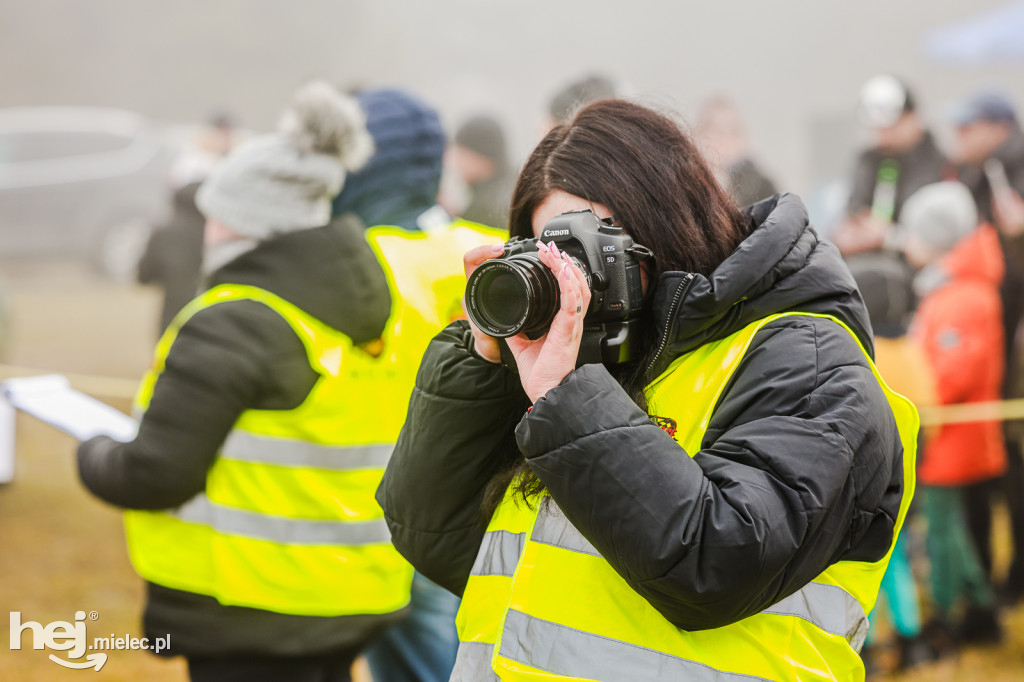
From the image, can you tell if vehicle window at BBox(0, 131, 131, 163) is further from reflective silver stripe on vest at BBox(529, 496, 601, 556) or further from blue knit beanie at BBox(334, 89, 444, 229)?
reflective silver stripe on vest at BBox(529, 496, 601, 556)

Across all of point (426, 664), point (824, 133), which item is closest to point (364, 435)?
point (426, 664)

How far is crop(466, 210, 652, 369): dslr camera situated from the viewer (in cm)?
109

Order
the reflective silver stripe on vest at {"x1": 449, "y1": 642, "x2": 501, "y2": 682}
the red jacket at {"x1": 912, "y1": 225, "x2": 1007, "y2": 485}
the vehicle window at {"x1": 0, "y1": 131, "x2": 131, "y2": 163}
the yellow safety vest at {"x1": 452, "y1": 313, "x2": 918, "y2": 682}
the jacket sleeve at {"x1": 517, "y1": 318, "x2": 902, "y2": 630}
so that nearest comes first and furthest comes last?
the jacket sleeve at {"x1": 517, "y1": 318, "x2": 902, "y2": 630}, the yellow safety vest at {"x1": 452, "y1": 313, "x2": 918, "y2": 682}, the reflective silver stripe on vest at {"x1": 449, "y1": 642, "x2": 501, "y2": 682}, the red jacket at {"x1": 912, "y1": 225, "x2": 1007, "y2": 485}, the vehicle window at {"x1": 0, "y1": 131, "x2": 131, "y2": 163}

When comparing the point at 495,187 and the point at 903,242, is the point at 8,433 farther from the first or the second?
the point at 903,242

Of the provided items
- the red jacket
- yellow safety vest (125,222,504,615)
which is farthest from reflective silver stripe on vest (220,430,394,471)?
the red jacket

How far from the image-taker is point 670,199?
1.21 meters

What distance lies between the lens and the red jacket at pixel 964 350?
3.42 metres

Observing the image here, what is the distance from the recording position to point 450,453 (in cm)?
123

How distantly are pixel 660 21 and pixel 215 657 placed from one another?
11.3 m

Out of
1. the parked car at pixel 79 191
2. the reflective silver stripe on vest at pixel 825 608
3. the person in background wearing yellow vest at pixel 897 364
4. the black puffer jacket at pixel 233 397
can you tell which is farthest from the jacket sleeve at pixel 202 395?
the parked car at pixel 79 191

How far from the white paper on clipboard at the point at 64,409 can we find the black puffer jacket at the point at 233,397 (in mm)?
111

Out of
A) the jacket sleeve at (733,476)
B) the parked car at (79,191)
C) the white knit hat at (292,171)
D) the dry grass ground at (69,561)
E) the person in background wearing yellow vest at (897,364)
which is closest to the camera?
the jacket sleeve at (733,476)

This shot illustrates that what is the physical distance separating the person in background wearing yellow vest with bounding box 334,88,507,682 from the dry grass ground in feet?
2.02

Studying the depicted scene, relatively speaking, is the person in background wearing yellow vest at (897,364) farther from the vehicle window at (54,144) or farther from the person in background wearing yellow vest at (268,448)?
the vehicle window at (54,144)
